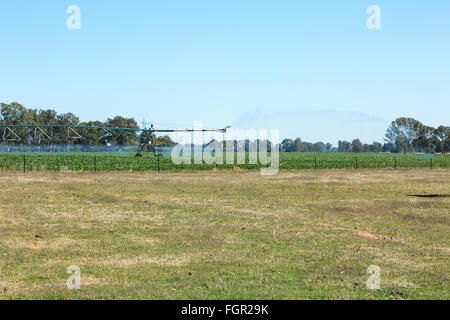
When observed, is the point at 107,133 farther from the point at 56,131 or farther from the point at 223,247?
the point at 223,247

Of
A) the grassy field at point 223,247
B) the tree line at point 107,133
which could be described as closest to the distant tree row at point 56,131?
the tree line at point 107,133

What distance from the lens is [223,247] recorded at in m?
13.2

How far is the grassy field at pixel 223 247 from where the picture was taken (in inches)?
374

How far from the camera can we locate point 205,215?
19.0 meters

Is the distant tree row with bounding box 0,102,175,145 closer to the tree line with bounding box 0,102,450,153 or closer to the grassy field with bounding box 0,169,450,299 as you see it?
the tree line with bounding box 0,102,450,153

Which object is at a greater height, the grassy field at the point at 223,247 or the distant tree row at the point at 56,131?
the distant tree row at the point at 56,131

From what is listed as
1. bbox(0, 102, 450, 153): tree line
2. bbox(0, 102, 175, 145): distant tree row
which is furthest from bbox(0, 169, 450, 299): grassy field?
bbox(0, 102, 175, 145): distant tree row

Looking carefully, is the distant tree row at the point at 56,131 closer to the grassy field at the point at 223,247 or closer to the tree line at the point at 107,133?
the tree line at the point at 107,133

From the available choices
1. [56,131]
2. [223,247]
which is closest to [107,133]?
[56,131]
